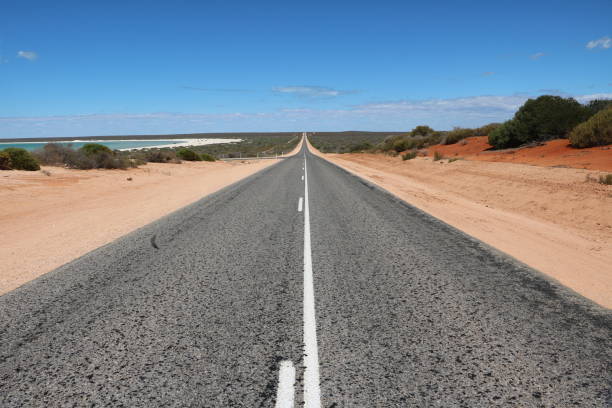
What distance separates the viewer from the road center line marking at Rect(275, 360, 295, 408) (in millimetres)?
2510

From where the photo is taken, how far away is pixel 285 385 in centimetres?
269

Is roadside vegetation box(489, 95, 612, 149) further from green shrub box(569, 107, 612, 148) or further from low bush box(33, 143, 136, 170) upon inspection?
low bush box(33, 143, 136, 170)

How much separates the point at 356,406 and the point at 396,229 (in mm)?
5682

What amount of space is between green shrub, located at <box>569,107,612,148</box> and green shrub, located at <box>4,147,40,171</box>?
2738 centimetres

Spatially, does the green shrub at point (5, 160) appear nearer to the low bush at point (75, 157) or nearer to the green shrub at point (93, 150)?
the low bush at point (75, 157)

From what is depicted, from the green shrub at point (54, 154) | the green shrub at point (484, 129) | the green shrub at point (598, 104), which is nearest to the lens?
the green shrub at point (54, 154)

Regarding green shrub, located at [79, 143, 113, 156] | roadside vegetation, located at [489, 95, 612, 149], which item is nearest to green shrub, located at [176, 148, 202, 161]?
green shrub, located at [79, 143, 113, 156]

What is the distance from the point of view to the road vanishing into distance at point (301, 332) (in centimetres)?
263


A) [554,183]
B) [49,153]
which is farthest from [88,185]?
[554,183]

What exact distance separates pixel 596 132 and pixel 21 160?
92.1 feet

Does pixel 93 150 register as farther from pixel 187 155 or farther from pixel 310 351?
pixel 310 351

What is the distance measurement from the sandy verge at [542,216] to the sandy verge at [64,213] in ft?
24.6

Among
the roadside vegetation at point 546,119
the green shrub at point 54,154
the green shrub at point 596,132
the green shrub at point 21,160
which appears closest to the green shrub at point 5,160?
the green shrub at point 21,160

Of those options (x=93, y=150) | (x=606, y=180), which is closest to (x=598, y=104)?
(x=606, y=180)
